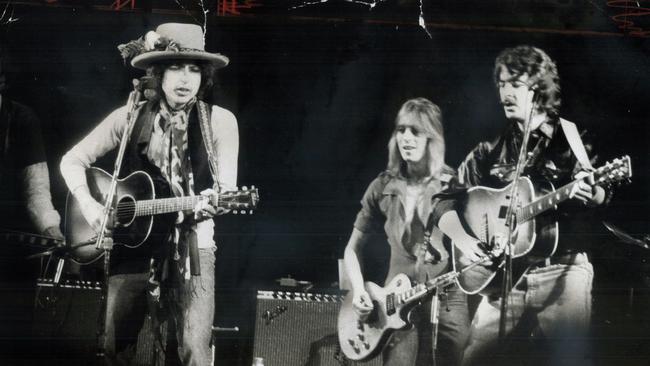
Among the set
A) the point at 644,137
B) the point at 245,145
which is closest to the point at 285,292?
the point at 245,145

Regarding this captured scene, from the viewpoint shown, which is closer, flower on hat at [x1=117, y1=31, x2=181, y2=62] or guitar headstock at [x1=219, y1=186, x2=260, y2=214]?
guitar headstock at [x1=219, y1=186, x2=260, y2=214]

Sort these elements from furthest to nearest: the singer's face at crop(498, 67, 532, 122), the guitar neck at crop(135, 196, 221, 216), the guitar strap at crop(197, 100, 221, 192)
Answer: the singer's face at crop(498, 67, 532, 122), the guitar strap at crop(197, 100, 221, 192), the guitar neck at crop(135, 196, 221, 216)

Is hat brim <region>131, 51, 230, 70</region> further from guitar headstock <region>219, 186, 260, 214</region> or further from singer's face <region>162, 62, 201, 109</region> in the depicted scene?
guitar headstock <region>219, 186, 260, 214</region>

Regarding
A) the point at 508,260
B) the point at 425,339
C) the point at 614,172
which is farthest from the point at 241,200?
the point at 614,172

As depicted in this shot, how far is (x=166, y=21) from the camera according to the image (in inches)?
186

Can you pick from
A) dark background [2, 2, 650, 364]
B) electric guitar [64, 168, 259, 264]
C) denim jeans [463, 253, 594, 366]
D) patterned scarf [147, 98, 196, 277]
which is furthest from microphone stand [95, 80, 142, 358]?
denim jeans [463, 253, 594, 366]

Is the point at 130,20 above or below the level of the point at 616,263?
above

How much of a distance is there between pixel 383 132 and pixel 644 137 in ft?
5.61

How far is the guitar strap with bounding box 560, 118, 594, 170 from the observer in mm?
4496

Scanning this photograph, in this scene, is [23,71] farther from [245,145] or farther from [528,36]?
[528,36]

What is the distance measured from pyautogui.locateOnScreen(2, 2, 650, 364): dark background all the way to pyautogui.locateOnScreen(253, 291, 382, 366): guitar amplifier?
11cm

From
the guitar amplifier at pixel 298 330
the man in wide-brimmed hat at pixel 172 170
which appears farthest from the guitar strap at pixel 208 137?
the guitar amplifier at pixel 298 330

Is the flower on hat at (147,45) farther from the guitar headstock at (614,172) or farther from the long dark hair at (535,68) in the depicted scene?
the guitar headstock at (614,172)

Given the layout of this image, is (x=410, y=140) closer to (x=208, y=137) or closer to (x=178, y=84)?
(x=208, y=137)
